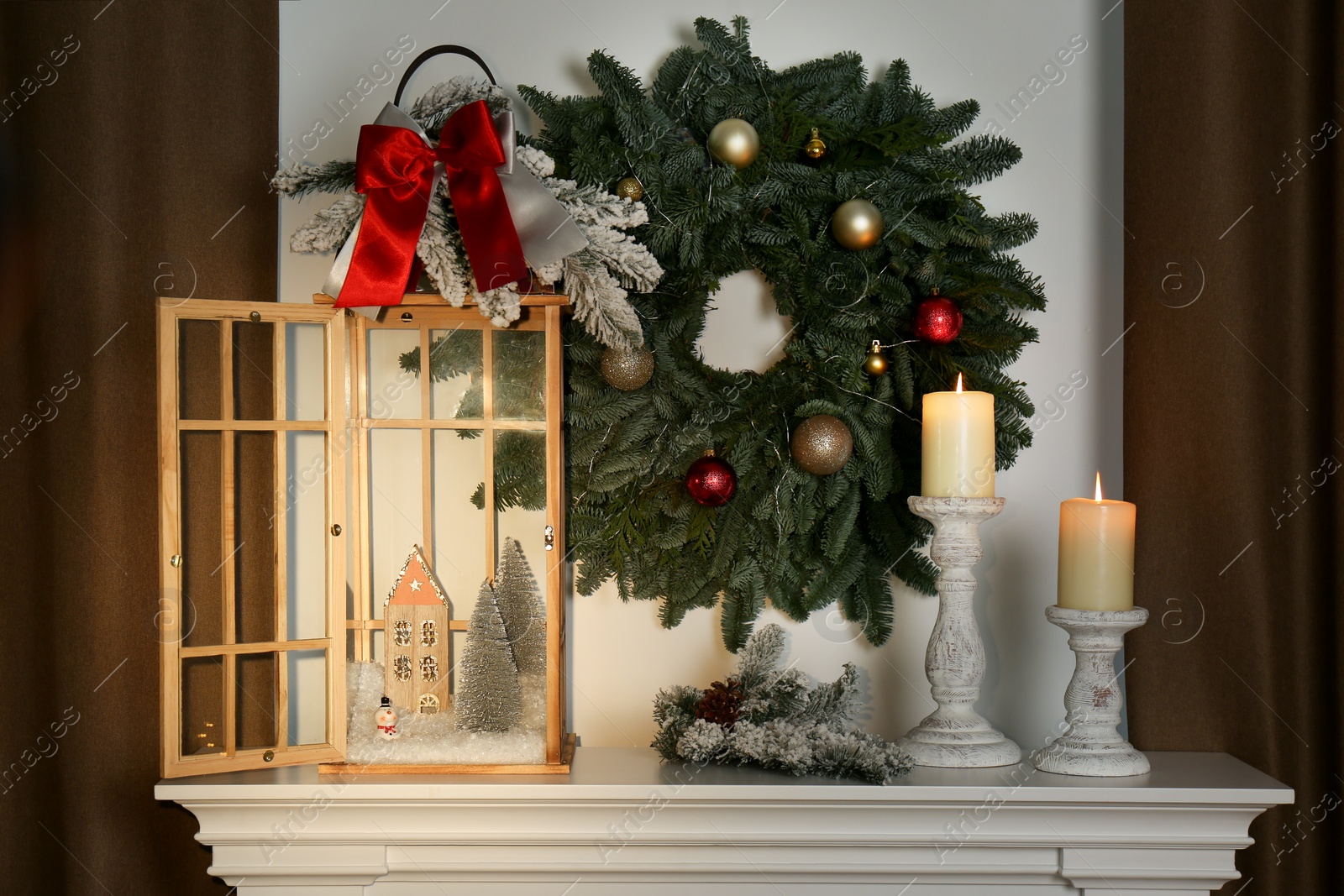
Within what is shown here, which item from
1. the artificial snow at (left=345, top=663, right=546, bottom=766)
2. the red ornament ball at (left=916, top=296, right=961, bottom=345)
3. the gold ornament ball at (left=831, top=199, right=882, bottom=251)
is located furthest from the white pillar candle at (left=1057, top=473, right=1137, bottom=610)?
the artificial snow at (left=345, top=663, right=546, bottom=766)

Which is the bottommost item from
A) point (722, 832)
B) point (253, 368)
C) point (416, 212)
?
point (722, 832)

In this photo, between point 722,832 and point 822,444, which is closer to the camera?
point 722,832

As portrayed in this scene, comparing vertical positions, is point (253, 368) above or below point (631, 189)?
below

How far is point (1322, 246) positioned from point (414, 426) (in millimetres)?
1158

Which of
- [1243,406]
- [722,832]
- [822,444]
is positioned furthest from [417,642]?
[1243,406]

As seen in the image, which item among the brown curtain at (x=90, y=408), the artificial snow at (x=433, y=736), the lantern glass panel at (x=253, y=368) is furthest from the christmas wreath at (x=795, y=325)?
the brown curtain at (x=90, y=408)

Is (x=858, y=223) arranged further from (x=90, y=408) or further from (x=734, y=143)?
(x=90, y=408)

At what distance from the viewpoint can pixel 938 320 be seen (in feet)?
3.82

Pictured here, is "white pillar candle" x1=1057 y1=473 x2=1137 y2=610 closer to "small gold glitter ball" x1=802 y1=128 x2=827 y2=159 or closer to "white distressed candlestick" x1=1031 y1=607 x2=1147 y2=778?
"white distressed candlestick" x1=1031 y1=607 x2=1147 y2=778

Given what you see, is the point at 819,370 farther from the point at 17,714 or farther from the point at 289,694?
the point at 17,714

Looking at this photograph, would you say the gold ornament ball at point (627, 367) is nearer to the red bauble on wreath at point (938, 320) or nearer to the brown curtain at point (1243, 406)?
the red bauble on wreath at point (938, 320)

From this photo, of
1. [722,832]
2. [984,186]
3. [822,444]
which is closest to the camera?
[722,832]

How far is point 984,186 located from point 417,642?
980 millimetres

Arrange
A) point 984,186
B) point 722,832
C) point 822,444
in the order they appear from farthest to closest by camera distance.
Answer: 1. point 984,186
2. point 822,444
3. point 722,832
